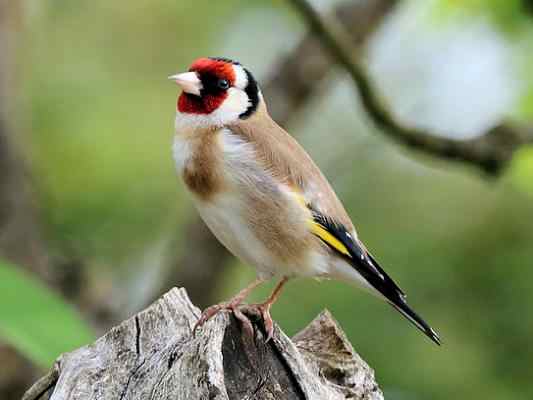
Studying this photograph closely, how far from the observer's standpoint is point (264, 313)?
10.2 ft

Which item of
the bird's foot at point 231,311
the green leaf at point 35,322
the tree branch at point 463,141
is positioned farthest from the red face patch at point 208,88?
the tree branch at point 463,141

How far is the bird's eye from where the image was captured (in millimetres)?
4195

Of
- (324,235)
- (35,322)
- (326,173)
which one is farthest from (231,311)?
(326,173)

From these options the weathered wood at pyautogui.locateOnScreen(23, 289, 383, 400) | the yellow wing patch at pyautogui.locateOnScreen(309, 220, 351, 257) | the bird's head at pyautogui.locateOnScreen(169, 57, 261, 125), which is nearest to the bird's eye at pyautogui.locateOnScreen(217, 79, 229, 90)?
the bird's head at pyautogui.locateOnScreen(169, 57, 261, 125)

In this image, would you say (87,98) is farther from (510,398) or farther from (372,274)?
(372,274)

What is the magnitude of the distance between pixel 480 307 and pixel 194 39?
4.50 m

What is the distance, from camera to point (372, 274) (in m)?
3.94

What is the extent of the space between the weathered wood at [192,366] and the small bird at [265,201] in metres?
0.65

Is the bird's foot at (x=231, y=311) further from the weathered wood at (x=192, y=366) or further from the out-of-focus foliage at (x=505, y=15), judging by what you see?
the out-of-focus foliage at (x=505, y=15)

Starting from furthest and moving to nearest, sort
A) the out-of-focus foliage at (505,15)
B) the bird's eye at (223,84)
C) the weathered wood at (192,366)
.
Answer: the out-of-focus foliage at (505,15)
the bird's eye at (223,84)
the weathered wood at (192,366)

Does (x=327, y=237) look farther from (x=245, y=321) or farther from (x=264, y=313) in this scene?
(x=245, y=321)

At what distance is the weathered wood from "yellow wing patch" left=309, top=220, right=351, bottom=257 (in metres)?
0.76

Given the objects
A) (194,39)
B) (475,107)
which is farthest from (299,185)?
(194,39)

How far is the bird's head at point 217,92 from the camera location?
13.4ft
